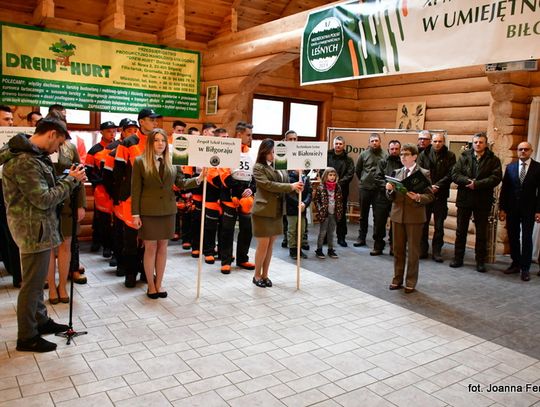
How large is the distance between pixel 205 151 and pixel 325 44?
2074 millimetres

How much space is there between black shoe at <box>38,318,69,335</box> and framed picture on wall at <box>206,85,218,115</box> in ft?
15.6

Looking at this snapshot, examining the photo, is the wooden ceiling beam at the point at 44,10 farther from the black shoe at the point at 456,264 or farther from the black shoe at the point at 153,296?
the black shoe at the point at 456,264

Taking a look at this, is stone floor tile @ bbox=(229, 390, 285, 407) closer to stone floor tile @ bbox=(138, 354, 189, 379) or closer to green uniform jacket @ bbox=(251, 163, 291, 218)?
stone floor tile @ bbox=(138, 354, 189, 379)

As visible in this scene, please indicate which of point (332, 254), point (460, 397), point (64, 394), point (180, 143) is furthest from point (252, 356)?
point (332, 254)

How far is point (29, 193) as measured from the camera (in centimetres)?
299

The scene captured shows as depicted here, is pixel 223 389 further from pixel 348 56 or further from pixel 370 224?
pixel 370 224

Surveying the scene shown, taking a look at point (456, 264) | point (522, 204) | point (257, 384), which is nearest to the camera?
point (257, 384)

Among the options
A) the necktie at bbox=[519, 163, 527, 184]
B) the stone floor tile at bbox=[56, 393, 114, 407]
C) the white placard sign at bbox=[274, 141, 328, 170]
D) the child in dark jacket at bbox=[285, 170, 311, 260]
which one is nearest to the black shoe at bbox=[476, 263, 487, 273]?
the necktie at bbox=[519, 163, 527, 184]

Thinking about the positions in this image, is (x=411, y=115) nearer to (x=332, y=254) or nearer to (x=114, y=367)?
(x=332, y=254)

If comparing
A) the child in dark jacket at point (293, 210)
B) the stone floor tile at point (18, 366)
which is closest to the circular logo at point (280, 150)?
the child in dark jacket at point (293, 210)

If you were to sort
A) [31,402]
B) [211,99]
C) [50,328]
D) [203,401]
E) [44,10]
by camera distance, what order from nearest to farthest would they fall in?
1. [31,402]
2. [203,401]
3. [50,328]
4. [44,10]
5. [211,99]

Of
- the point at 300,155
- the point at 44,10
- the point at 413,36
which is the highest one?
the point at 44,10

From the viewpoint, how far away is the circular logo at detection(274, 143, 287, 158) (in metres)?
4.74

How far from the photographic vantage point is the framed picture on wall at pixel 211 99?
7.61 meters
